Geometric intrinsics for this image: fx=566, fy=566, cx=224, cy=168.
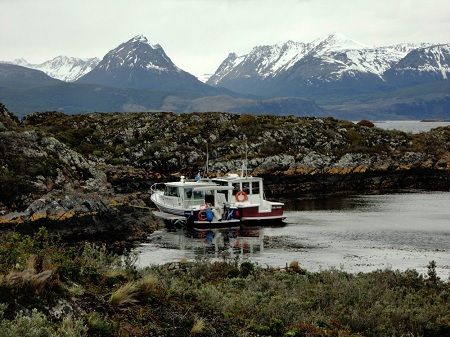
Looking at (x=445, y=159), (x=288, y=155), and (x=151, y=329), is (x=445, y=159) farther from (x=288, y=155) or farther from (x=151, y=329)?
(x=151, y=329)

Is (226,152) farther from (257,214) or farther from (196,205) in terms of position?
(257,214)

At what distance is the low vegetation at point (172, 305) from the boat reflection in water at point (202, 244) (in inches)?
690

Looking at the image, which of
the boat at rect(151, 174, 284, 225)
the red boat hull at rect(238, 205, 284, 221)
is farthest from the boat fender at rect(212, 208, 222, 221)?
the red boat hull at rect(238, 205, 284, 221)

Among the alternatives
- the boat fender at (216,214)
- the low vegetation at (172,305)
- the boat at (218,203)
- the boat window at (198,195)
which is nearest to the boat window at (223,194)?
the boat at (218,203)

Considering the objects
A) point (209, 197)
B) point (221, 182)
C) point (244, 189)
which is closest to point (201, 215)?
point (209, 197)

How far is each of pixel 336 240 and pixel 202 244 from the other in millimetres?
10520

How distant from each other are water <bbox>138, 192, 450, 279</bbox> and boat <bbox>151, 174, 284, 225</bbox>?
1971 millimetres

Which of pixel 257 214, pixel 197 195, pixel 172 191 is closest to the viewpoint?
pixel 257 214

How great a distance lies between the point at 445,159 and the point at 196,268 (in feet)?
257

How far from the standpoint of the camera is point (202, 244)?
148ft

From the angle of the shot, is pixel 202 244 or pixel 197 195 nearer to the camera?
pixel 202 244

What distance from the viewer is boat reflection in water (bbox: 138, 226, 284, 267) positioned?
38.7 metres

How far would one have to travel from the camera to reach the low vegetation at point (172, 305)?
11.0 metres

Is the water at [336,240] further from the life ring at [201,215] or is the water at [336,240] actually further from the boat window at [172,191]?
the boat window at [172,191]
